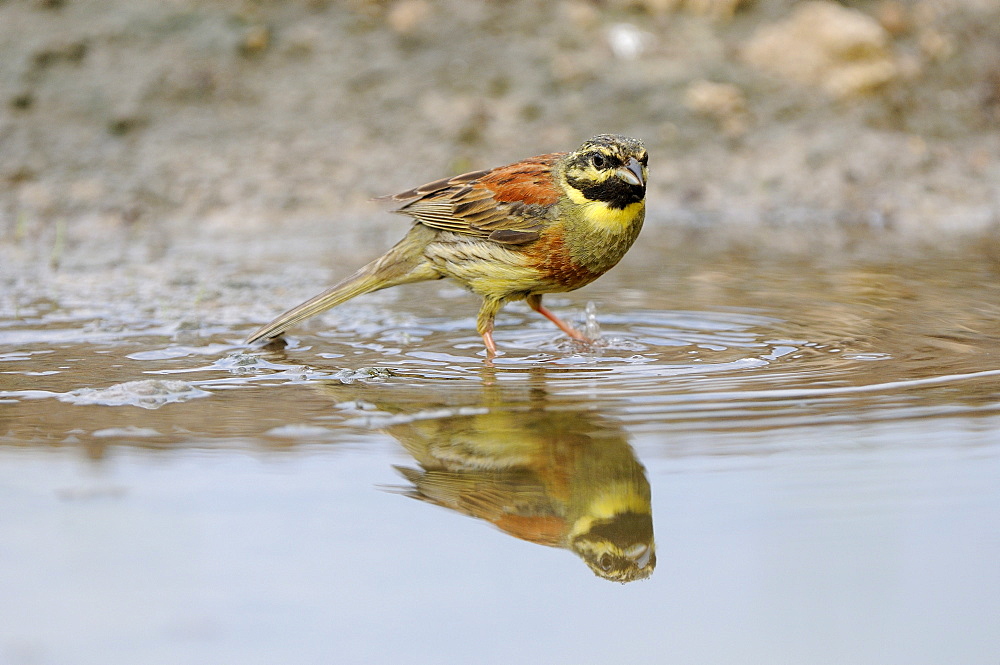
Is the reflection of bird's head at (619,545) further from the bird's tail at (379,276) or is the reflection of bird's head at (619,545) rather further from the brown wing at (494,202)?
the bird's tail at (379,276)

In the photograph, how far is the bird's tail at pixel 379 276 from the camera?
5.75 meters

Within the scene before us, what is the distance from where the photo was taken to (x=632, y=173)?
5.51m

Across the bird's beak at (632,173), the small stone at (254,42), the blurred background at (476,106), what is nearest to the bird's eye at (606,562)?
the bird's beak at (632,173)

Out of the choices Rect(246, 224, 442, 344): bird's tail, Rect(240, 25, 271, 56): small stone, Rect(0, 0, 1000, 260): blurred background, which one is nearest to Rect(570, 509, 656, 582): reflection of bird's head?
Rect(246, 224, 442, 344): bird's tail

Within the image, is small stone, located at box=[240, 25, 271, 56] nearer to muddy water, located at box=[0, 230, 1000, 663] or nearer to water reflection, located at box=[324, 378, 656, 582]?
muddy water, located at box=[0, 230, 1000, 663]

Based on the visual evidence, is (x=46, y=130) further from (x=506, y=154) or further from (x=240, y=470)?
(x=240, y=470)

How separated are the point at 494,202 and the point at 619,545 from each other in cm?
333

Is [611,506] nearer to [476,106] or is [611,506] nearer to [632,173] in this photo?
[632,173]

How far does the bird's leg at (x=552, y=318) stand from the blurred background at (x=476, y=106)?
2.79 m

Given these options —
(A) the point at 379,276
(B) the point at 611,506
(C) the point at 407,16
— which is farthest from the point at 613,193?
(C) the point at 407,16

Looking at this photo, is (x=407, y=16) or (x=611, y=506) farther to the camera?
(x=407, y=16)

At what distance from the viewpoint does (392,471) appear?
132 inches

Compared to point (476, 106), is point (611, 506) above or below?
below

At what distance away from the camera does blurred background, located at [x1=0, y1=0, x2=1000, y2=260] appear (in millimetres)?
8977
